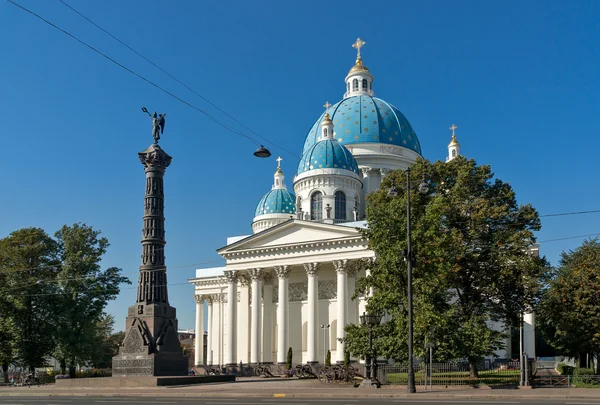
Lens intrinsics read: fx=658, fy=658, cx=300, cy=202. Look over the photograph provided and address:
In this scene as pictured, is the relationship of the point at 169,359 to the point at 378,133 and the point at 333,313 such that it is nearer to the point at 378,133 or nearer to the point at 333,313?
the point at 333,313

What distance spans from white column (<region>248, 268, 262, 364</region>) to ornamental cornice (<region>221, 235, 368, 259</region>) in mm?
1687

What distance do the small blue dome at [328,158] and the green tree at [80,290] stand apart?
819 inches

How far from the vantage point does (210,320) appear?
78.6 meters

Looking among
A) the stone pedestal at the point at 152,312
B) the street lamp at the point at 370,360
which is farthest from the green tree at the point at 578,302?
the stone pedestal at the point at 152,312

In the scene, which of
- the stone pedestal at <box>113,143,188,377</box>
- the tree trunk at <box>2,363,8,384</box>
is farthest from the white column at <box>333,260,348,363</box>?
the tree trunk at <box>2,363,8,384</box>

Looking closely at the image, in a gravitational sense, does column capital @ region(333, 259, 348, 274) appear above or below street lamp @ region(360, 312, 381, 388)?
above

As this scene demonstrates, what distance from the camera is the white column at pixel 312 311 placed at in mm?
53375

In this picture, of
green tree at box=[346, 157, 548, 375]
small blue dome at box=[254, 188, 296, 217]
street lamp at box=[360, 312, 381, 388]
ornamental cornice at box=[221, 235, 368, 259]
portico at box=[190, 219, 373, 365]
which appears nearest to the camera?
street lamp at box=[360, 312, 381, 388]

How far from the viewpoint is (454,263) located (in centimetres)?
3628

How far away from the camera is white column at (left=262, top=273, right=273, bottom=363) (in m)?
59.3

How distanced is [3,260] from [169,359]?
78.0 ft

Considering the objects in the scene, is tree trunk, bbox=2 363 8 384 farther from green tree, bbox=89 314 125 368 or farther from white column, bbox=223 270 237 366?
white column, bbox=223 270 237 366

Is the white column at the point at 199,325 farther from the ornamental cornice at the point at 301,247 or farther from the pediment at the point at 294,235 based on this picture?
the pediment at the point at 294,235

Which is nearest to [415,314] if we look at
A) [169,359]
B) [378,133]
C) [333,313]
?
[169,359]
